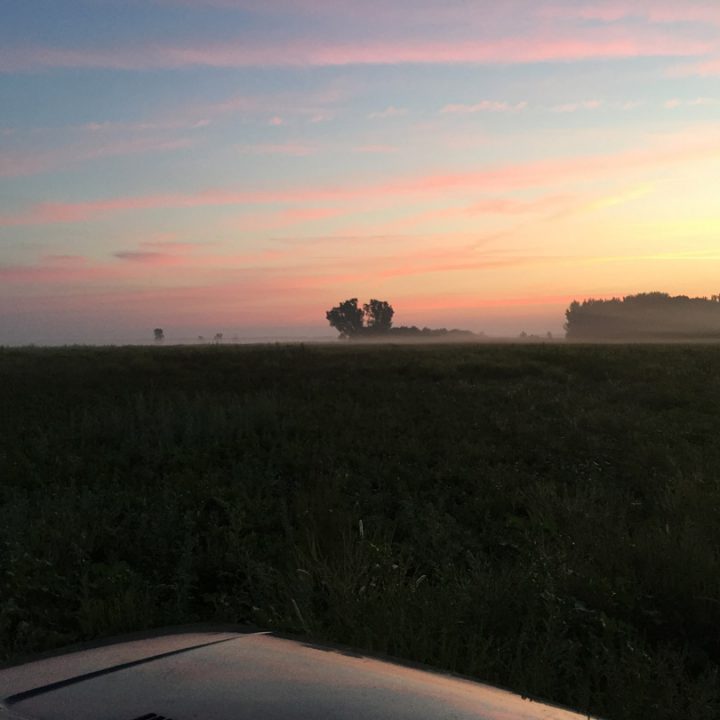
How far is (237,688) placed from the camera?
1.69 m

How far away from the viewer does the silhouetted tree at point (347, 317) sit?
147375 mm

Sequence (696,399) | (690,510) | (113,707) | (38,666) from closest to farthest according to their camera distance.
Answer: (113,707) < (38,666) < (690,510) < (696,399)

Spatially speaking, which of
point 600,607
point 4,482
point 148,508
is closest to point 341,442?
point 148,508

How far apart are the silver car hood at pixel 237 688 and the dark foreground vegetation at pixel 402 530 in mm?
1765

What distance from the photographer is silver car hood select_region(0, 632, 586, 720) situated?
59.9 inches

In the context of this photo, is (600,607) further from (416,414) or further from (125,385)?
(125,385)

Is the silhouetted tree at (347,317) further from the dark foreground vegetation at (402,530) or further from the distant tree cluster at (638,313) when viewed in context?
the dark foreground vegetation at (402,530)

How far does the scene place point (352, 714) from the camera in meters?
1.54

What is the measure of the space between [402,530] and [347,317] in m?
141

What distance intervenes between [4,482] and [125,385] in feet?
36.4

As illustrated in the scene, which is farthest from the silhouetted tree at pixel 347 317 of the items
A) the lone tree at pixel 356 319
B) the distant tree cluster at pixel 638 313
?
the distant tree cluster at pixel 638 313

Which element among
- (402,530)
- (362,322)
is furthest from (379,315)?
(402,530)

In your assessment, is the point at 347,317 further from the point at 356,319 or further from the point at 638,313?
the point at 638,313

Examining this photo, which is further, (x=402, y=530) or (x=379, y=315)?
(x=379, y=315)
